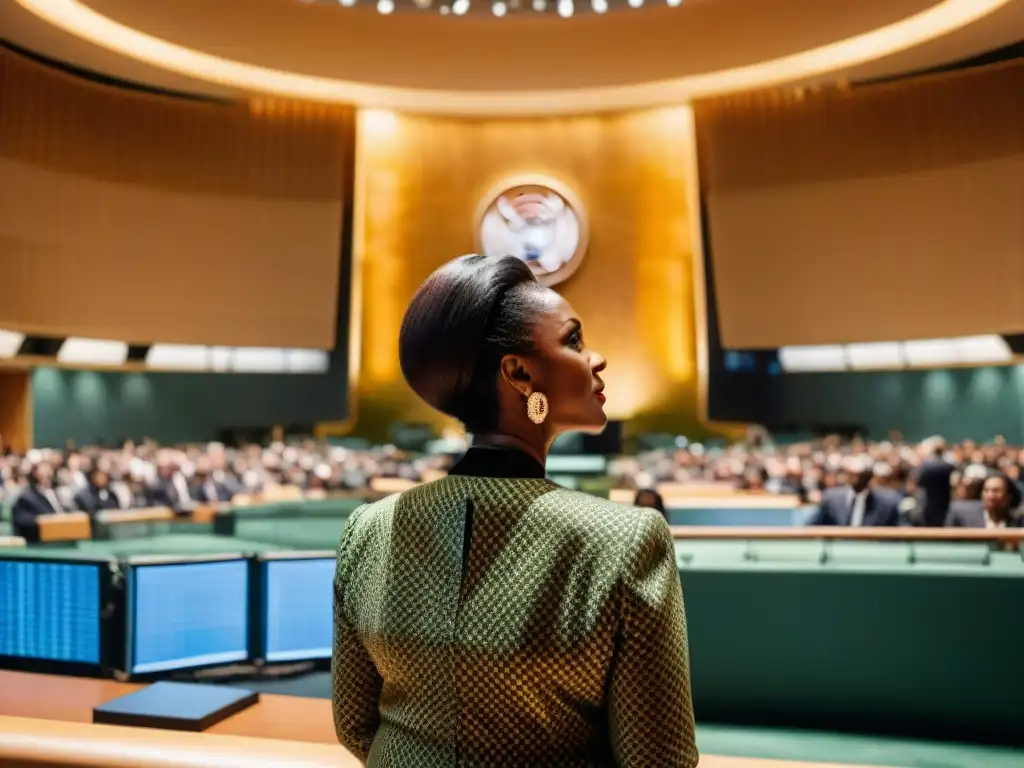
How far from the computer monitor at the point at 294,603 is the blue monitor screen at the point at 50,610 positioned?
1.45 ft

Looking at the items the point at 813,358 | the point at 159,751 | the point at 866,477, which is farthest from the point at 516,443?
the point at 813,358

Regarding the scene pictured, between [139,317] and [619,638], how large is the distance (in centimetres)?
1549

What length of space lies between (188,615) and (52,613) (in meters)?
0.39

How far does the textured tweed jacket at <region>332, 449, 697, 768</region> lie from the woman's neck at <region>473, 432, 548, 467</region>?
0.5 inches

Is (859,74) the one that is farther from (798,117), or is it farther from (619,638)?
(619,638)

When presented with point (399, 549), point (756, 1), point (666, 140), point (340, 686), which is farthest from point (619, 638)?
point (666, 140)

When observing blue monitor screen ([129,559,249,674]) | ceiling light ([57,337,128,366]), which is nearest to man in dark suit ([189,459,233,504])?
ceiling light ([57,337,128,366])

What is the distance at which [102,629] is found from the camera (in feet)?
7.78

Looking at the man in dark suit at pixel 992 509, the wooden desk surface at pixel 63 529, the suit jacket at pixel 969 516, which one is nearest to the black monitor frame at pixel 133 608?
the wooden desk surface at pixel 63 529

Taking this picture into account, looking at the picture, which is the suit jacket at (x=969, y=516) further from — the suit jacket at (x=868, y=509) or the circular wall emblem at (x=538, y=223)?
the circular wall emblem at (x=538, y=223)

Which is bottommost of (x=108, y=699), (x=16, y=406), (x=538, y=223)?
(x=108, y=699)

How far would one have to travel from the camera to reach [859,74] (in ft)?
47.8

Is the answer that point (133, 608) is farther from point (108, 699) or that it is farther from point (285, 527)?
point (285, 527)

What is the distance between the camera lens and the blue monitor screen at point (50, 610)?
238 centimetres
